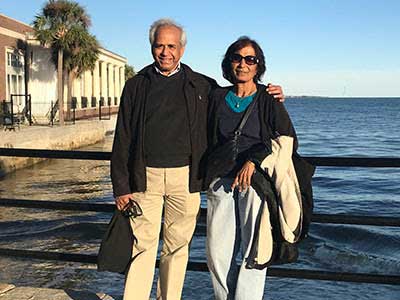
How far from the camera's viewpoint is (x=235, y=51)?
9.93ft

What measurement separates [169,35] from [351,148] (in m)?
33.4

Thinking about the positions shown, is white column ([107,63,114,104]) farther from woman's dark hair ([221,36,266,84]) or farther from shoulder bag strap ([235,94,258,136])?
shoulder bag strap ([235,94,258,136])

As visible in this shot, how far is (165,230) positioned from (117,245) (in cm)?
31

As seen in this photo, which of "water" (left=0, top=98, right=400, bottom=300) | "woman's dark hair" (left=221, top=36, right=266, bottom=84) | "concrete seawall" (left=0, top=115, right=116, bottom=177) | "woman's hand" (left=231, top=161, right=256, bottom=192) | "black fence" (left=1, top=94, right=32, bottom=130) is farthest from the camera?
"black fence" (left=1, top=94, right=32, bottom=130)

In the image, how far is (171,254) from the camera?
3.35 meters

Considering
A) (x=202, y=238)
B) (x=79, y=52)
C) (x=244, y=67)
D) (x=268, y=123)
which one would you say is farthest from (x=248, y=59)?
(x=79, y=52)

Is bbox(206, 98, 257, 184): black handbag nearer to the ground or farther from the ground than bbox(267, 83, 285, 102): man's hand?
nearer to the ground

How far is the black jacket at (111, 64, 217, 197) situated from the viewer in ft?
10.2

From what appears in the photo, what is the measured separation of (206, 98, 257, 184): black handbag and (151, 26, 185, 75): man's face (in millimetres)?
538

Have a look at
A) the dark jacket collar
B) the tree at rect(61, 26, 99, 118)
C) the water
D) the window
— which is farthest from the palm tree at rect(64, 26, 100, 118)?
the dark jacket collar

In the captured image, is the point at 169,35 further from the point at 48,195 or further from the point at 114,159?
the point at 48,195

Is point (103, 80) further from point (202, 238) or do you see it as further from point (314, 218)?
point (314, 218)

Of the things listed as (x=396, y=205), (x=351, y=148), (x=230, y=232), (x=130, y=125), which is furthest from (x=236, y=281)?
(x=351, y=148)

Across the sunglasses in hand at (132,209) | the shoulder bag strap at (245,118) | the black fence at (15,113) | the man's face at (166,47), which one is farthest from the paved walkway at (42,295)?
the black fence at (15,113)
